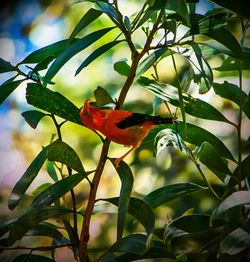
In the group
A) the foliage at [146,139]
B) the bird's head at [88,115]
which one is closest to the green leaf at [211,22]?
the foliage at [146,139]

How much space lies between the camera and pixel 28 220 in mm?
797

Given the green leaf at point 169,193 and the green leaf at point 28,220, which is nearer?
the green leaf at point 28,220

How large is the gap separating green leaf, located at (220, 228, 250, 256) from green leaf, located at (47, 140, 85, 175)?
32cm

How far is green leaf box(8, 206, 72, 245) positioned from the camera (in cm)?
78

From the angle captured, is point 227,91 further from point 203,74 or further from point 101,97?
point 101,97

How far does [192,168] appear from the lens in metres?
1.36

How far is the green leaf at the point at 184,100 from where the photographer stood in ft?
2.88

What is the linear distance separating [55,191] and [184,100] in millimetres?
333

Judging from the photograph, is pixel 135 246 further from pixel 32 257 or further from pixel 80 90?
pixel 80 90

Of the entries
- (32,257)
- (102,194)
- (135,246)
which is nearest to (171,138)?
(135,246)

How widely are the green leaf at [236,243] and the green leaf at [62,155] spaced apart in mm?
317

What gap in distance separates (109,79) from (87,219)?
58 cm

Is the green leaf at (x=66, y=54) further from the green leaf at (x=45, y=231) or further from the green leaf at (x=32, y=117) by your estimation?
the green leaf at (x=45, y=231)

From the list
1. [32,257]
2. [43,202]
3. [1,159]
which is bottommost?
[32,257]
